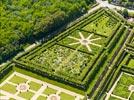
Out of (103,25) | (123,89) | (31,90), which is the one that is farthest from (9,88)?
(103,25)

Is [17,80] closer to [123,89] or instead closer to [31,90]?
[31,90]

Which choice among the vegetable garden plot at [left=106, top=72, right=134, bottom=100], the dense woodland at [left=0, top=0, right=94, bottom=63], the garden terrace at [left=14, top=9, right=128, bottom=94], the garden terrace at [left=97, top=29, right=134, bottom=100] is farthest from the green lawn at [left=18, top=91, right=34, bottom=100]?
the vegetable garden plot at [left=106, top=72, right=134, bottom=100]

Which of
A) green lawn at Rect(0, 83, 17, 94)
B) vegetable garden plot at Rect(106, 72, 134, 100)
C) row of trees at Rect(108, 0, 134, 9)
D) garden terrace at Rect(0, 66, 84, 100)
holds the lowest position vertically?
green lawn at Rect(0, 83, 17, 94)

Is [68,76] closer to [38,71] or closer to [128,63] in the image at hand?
[38,71]

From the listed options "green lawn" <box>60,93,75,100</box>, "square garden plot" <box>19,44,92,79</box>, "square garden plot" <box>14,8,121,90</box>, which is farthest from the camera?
"square garden plot" <box>19,44,92,79</box>

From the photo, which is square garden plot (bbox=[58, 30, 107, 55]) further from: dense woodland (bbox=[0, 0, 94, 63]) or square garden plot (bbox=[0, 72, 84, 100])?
square garden plot (bbox=[0, 72, 84, 100])

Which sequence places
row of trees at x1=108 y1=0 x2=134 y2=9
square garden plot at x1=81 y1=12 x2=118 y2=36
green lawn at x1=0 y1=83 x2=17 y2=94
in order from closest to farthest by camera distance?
green lawn at x1=0 y1=83 x2=17 y2=94 → square garden plot at x1=81 y1=12 x2=118 y2=36 → row of trees at x1=108 y1=0 x2=134 y2=9

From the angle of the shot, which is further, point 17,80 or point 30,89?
point 17,80

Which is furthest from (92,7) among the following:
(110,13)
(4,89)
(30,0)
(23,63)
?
(4,89)

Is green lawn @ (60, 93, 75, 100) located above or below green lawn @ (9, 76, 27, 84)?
above
